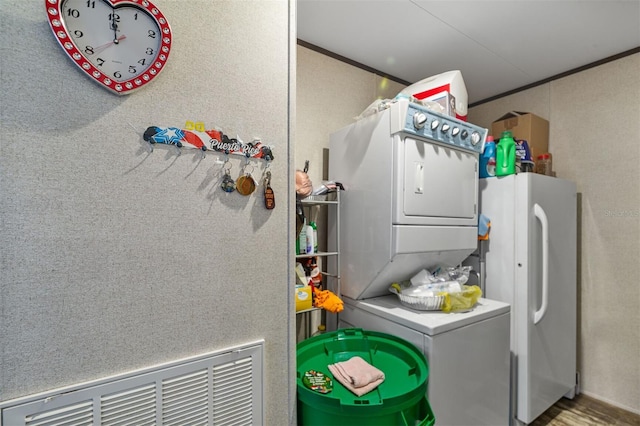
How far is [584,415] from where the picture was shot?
2.25 m

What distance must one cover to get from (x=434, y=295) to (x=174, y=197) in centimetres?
139

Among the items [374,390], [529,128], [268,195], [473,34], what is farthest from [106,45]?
[529,128]

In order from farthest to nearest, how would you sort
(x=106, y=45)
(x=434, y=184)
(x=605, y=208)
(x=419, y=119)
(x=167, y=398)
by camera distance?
(x=605, y=208), (x=434, y=184), (x=419, y=119), (x=167, y=398), (x=106, y=45)

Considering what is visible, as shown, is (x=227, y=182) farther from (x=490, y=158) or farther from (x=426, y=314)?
(x=490, y=158)

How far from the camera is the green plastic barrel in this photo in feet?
3.75

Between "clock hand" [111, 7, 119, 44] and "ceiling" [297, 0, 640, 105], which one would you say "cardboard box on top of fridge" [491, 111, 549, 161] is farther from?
"clock hand" [111, 7, 119, 44]

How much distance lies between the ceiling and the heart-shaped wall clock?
1129 millimetres

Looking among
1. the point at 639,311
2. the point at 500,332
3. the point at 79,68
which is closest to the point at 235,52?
the point at 79,68

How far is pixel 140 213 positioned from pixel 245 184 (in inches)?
13.8

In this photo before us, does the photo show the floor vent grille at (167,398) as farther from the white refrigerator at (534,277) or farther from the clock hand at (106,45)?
the white refrigerator at (534,277)

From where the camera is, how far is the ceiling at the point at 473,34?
179 cm

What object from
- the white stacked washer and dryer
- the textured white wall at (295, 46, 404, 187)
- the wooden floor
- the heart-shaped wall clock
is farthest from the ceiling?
the wooden floor

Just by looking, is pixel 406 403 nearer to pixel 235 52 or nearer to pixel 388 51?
pixel 235 52

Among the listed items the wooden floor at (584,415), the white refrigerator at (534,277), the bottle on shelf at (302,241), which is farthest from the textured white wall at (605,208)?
the bottle on shelf at (302,241)
